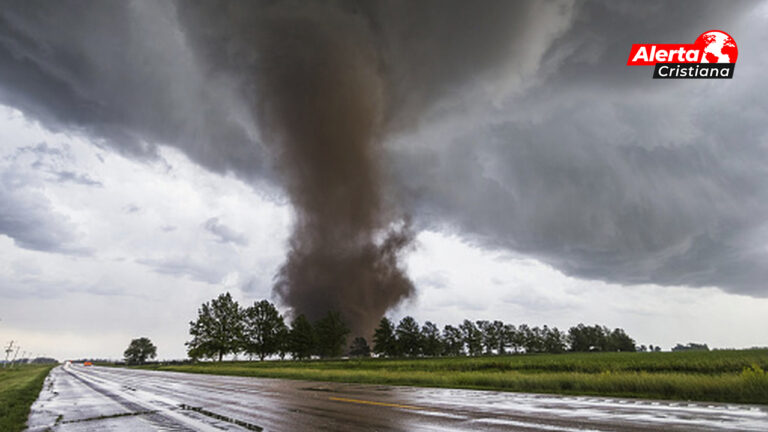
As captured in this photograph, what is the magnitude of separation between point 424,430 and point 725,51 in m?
32.9

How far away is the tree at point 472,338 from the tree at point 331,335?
209 feet

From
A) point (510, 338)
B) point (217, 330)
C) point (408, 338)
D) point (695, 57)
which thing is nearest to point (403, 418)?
point (695, 57)

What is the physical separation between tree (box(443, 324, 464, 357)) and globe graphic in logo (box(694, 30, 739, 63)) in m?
131

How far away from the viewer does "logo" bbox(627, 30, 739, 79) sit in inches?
922

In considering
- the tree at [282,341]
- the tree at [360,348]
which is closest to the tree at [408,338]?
the tree at [360,348]

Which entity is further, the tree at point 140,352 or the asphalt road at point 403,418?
the tree at point 140,352

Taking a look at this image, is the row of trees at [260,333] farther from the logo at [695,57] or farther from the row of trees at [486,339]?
the logo at [695,57]

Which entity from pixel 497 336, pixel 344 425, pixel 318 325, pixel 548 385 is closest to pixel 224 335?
pixel 318 325

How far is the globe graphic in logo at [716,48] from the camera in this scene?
25.2 metres

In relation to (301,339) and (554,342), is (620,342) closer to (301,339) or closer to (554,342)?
(554,342)

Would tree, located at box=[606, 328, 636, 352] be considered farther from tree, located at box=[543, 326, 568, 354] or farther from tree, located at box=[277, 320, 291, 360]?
tree, located at box=[277, 320, 291, 360]

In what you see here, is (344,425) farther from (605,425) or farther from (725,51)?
(725,51)

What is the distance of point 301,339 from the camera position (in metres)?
95.4

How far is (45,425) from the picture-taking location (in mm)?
9883
